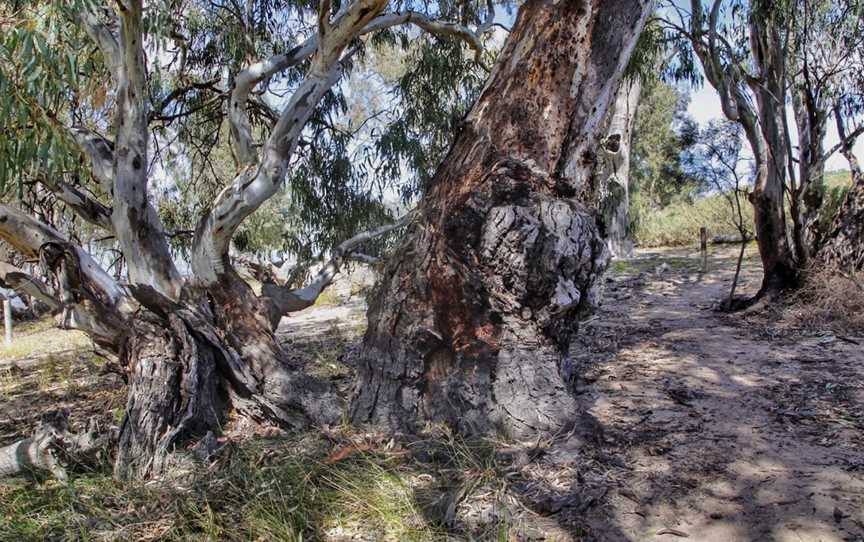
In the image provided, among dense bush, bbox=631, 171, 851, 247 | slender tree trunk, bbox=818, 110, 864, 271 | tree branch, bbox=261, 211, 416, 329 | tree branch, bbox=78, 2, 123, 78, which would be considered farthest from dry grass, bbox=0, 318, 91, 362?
dense bush, bbox=631, 171, 851, 247

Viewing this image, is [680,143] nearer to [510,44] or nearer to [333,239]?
[333,239]

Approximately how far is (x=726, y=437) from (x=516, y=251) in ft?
4.06

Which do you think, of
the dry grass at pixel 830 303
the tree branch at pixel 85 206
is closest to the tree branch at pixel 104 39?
the tree branch at pixel 85 206

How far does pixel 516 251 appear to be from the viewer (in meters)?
2.90

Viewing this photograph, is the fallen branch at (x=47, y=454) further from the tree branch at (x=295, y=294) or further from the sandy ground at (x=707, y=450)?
the sandy ground at (x=707, y=450)

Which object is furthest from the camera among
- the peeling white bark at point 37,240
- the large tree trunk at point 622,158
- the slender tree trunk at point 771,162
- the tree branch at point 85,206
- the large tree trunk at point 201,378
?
the large tree trunk at point 622,158

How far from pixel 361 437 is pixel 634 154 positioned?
19655 millimetres

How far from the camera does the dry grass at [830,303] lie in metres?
5.07

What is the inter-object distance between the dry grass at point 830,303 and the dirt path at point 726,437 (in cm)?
42

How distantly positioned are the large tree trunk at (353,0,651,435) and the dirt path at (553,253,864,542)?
1.40ft

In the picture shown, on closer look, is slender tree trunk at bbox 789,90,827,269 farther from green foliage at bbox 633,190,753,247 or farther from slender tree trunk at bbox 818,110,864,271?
green foliage at bbox 633,190,753,247

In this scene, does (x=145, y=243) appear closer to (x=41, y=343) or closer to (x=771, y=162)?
(x=771, y=162)

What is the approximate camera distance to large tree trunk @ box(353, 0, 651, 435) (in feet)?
9.71

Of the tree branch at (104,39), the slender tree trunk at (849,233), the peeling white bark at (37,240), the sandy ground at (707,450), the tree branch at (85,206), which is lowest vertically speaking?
the sandy ground at (707,450)
